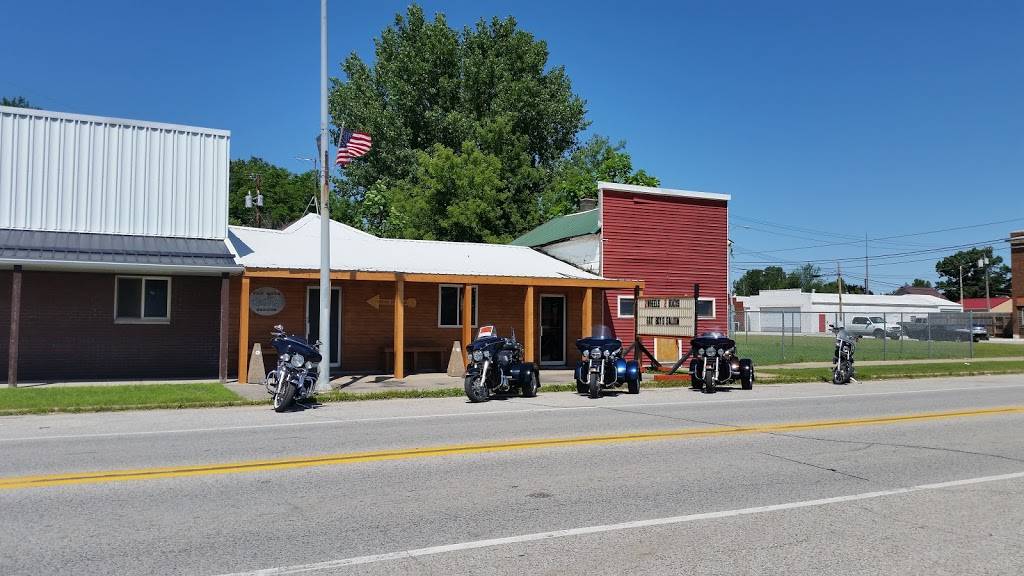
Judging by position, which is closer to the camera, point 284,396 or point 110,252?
point 284,396

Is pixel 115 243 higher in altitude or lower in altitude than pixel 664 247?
lower

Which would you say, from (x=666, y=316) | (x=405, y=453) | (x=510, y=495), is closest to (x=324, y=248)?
(x=405, y=453)

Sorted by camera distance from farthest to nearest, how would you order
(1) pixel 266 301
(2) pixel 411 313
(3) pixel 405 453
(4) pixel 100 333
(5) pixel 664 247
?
(5) pixel 664 247, (2) pixel 411 313, (1) pixel 266 301, (4) pixel 100 333, (3) pixel 405 453

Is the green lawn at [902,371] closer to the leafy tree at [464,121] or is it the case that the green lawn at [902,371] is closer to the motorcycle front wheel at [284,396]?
the motorcycle front wheel at [284,396]

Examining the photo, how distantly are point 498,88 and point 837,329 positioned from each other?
3343 centimetres

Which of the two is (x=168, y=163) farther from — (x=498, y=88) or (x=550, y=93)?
(x=550, y=93)

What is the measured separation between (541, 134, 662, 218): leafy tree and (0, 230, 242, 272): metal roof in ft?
92.6

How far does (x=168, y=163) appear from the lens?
63.8 feet

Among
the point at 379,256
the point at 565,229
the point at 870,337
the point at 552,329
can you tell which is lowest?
the point at 870,337

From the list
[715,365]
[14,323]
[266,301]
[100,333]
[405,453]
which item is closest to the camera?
[405,453]

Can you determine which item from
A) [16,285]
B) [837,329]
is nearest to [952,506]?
[837,329]

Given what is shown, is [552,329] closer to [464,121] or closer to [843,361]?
[843,361]

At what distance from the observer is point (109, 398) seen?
47.6 ft

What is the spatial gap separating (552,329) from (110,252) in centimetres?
1256
